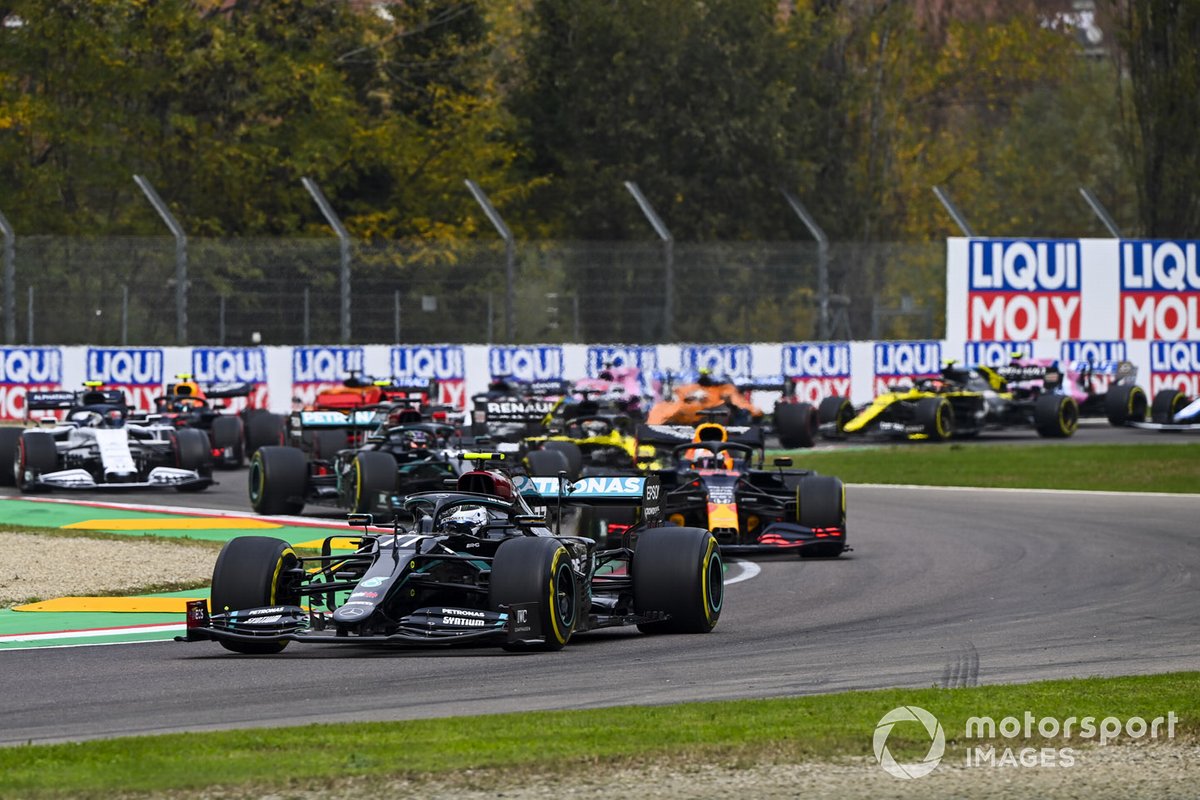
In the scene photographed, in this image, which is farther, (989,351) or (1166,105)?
(1166,105)

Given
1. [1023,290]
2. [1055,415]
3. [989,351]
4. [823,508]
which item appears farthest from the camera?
[1023,290]

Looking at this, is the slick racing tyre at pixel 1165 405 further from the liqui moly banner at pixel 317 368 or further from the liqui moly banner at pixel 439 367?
the liqui moly banner at pixel 317 368

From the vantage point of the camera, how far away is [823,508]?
19.8m

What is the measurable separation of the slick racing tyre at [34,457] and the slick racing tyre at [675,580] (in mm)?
14315

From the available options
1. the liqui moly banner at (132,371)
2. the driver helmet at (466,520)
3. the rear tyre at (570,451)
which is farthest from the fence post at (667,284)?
the driver helmet at (466,520)

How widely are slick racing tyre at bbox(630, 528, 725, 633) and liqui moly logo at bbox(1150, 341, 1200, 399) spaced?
32.0 metres

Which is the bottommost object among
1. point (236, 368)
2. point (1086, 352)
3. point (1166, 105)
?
point (236, 368)

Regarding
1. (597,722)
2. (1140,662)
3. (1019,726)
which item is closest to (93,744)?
(597,722)

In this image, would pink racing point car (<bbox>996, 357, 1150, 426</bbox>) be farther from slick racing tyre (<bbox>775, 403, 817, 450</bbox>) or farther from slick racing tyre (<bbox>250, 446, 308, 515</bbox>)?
slick racing tyre (<bbox>250, 446, 308, 515</bbox>)

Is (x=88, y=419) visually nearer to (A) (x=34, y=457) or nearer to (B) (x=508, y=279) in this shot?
(A) (x=34, y=457)

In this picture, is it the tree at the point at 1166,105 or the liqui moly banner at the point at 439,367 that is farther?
the tree at the point at 1166,105

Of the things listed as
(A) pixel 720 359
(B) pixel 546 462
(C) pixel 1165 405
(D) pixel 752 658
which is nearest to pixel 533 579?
(D) pixel 752 658

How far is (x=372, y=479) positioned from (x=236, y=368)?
55.5ft

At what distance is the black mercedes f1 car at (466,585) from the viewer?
42.2ft
